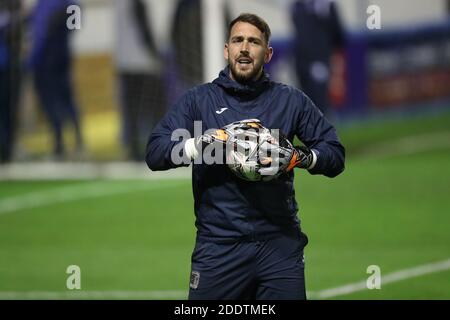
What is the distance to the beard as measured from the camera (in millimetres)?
5312

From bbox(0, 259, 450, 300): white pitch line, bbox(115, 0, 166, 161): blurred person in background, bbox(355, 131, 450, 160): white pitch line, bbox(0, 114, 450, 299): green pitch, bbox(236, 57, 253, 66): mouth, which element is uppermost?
bbox(115, 0, 166, 161): blurred person in background

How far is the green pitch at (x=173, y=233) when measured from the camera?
866 centimetres

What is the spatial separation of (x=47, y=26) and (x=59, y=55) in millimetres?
491

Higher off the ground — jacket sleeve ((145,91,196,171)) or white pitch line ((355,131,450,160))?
white pitch line ((355,131,450,160))

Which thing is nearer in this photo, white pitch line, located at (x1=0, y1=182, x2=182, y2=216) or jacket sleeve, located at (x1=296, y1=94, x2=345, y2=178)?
A: jacket sleeve, located at (x1=296, y1=94, x2=345, y2=178)

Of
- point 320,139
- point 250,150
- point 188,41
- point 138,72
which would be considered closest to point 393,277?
point 320,139

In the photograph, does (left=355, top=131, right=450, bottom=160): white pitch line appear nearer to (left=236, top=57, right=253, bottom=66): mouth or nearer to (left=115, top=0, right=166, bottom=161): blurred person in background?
(left=115, top=0, right=166, bottom=161): blurred person in background

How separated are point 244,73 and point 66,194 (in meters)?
9.43

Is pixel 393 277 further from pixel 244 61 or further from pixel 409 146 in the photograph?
pixel 409 146

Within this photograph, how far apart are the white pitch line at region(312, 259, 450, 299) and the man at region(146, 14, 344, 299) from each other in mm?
2792

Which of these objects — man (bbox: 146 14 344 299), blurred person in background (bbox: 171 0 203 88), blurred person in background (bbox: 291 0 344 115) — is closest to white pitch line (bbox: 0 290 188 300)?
man (bbox: 146 14 344 299)

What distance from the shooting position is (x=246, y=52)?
5.28m

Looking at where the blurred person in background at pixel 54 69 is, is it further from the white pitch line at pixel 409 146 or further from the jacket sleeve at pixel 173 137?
the jacket sleeve at pixel 173 137

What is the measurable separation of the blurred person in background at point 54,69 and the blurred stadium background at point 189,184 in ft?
0.38
